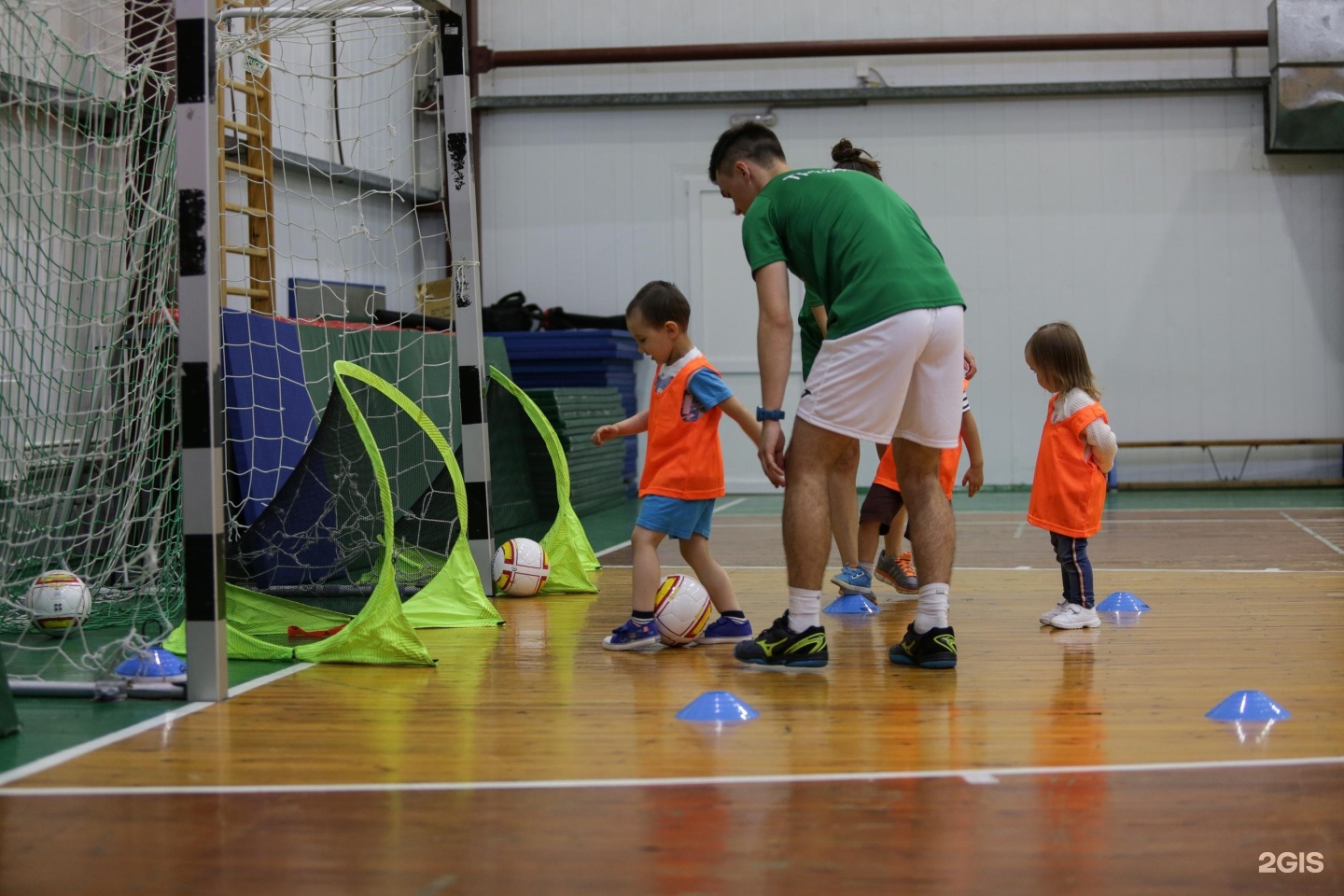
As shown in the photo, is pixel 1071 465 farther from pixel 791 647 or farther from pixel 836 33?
pixel 836 33

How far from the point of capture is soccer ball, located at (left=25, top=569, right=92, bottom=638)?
4.81m

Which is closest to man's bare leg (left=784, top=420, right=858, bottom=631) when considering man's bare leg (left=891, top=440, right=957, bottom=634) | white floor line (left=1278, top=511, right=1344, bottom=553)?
man's bare leg (left=891, top=440, right=957, bottom=634)

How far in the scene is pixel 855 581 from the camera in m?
5.47

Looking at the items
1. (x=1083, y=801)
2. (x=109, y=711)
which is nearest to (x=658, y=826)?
(x=1083, y=801)

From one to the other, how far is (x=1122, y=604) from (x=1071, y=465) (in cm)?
88

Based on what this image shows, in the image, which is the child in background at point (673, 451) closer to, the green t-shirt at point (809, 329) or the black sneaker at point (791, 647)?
the black sneaker at point (791, 647)

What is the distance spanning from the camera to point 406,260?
1317cm

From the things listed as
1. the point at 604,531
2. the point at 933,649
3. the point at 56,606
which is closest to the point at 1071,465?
the point at 933,649

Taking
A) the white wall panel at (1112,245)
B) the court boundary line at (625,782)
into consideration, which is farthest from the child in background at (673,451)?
the white wall panel at (1112,245)

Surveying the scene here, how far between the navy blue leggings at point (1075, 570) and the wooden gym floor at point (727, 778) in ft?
0.60

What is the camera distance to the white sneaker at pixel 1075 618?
4.84 metres

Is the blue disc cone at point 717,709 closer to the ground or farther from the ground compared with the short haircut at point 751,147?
closer to the ground

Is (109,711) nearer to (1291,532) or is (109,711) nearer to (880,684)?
(880,684)

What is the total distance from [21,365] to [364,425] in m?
2.11
